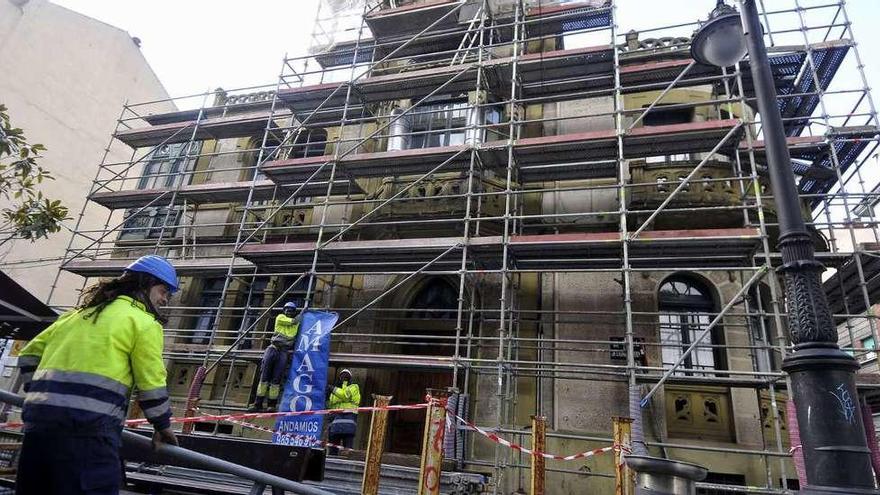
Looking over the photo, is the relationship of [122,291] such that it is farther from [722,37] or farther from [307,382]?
[307,382]

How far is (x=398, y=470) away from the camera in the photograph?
811cm

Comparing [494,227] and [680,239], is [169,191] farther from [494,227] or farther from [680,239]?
[680,239]

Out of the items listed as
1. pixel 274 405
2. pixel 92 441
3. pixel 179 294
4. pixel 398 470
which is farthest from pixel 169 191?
pixel 92 441

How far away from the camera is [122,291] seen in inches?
128

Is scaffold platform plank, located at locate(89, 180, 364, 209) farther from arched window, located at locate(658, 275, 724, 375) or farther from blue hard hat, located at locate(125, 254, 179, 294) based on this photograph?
blue hard hat, located at locate(125, 254, 179, 294)

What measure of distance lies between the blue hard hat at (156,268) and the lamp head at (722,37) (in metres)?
5.67

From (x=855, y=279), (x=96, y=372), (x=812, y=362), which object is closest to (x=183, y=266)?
(x=96, y=372)

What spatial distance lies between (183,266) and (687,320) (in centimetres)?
1251

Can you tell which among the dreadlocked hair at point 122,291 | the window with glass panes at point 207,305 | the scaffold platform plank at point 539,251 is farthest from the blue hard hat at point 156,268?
the window with glass panes at point 207,305

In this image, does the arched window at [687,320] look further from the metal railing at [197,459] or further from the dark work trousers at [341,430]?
the metal railing at [197,459]

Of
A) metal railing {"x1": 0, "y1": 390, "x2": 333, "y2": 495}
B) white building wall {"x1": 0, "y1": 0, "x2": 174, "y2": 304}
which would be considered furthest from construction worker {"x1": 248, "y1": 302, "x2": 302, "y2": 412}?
white building wall {"x1": 0, "y1": 0, "x2": 174, "y2": 304}

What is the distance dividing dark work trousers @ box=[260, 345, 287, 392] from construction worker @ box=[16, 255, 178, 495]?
7.03m

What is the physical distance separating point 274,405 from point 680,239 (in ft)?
27.5

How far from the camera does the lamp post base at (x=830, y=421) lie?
3.68 metres
